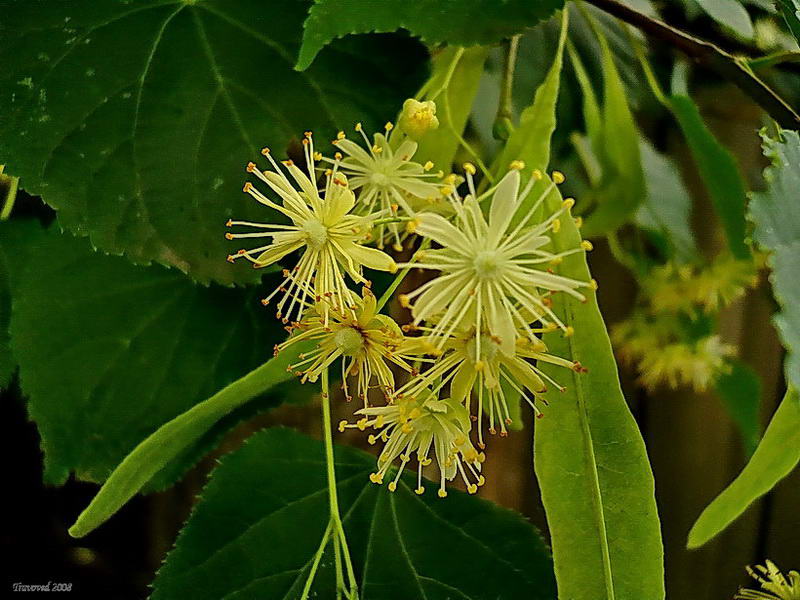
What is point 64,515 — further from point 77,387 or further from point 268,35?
point 268,35

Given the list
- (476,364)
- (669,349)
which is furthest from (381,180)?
(669,349)

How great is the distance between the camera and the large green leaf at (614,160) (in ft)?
1.51

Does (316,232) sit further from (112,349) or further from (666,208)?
(666,208)

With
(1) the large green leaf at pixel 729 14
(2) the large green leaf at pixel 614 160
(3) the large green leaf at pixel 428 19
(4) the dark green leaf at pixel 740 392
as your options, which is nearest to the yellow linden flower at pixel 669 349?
(4) the dark green leaf at pixel 740 392

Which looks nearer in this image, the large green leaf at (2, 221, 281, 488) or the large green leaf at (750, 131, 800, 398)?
the large green leaf at (750, 131, 800, 398)

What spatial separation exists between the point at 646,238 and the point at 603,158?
0.27 m

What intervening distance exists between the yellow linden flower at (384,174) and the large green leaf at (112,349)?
0.11m

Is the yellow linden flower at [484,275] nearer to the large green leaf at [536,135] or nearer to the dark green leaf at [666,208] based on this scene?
the large green leaf at [536,135]

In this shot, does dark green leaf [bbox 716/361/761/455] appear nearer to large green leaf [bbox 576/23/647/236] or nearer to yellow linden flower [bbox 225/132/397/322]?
large green leaf [bbox 576/23/647/236]

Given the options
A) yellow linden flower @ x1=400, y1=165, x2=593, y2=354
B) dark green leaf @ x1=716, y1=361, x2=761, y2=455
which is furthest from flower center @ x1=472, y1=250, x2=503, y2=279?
dark green leaf @ x1=716, y1=361, x2=761, y2=455

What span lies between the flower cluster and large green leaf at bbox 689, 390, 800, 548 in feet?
0.24

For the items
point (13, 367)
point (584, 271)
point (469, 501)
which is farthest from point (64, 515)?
point (584, 271)

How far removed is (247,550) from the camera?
0.38 meters

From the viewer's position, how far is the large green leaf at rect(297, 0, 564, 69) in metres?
0.29
